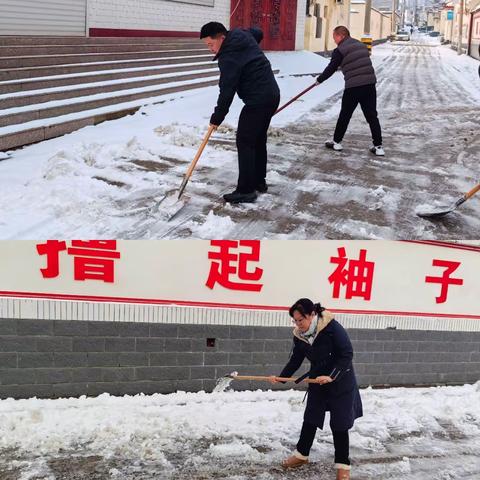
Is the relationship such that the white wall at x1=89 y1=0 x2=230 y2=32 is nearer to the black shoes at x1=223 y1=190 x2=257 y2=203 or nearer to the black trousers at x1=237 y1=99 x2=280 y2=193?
the black trousers at x1=237 y1=99 x2=280 y2=193

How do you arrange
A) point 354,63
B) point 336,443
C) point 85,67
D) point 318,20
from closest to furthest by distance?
point 336,443 < point 354,63 < point 85,67 < point 318,20

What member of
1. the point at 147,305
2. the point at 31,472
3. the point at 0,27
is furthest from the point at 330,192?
the point at 0,27

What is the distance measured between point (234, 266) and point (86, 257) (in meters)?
1.11

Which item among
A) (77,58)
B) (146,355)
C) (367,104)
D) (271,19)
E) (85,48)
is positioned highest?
(271,19)

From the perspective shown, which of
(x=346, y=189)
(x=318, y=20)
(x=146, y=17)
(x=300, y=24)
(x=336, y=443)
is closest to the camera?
(x=336, y=443)

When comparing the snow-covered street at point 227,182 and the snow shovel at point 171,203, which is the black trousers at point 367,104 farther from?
the snow shovel at point 171,203

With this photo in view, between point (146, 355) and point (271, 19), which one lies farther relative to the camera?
point (271, 19)

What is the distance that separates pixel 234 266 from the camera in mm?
4723

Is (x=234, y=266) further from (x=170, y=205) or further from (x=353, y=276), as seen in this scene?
(x=353, y=276)

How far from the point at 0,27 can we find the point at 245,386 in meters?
7.41

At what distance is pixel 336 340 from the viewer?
12.7 ft

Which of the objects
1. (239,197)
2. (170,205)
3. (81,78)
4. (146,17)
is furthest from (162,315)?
(146,17)

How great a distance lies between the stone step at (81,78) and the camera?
7794mm

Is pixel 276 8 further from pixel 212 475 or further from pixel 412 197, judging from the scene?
pixel 212 475
